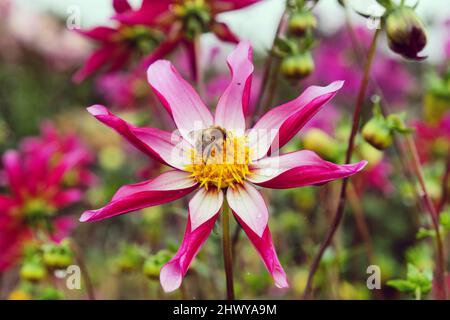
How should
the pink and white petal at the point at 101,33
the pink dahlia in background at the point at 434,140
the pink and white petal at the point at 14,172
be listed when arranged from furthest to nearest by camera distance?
the pink dahlia in background at the point at 434,140, the pink and white petal at the point at 14,172, the pink and white petal at the point at 101,33

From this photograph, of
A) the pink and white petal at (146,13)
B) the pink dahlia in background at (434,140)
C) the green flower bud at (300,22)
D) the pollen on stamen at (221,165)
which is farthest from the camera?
the pink dahlia in background at (434,140)

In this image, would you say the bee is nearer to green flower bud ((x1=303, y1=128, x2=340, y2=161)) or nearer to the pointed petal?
green flower bud ((x1=303, y1=128, x2=340, y2=161))

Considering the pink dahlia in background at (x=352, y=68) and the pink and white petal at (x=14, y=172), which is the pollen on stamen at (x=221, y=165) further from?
the pink dahlia in background at (x=352, y=68)

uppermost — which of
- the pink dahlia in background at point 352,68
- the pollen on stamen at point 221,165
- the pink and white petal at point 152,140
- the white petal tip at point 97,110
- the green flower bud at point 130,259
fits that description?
the pink dahlia in background at point 352,68

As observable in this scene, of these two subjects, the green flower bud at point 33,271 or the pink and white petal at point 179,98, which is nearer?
the pink and white petal at point 179,98

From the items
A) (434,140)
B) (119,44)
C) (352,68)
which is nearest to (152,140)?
(119,44)

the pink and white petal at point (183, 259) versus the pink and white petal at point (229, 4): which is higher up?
the pink and white petal at point (229, 4)

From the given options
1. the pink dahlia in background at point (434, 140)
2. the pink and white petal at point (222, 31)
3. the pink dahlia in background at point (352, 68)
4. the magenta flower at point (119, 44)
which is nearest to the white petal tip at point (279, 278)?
the pink and white petal at point (222, 31)
